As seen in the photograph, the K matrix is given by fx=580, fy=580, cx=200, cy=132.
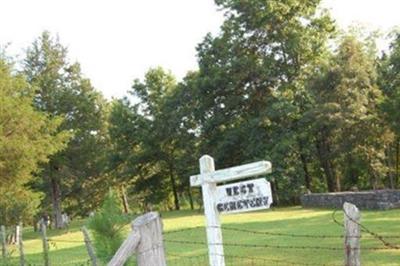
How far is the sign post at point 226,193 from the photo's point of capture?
6.01 m

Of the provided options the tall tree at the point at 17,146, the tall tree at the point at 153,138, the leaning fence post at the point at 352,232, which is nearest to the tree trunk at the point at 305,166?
the tall tree at the point at 153,138

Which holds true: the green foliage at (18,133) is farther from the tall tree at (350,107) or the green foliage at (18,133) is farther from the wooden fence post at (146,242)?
the wooden fence post at (146,242)

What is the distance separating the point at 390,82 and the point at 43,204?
2931 centimetres

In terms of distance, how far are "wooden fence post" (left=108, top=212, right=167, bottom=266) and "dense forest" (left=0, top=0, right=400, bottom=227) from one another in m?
25.1

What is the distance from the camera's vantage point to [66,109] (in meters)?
42.8

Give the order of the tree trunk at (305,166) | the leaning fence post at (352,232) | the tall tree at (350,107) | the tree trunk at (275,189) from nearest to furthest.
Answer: the leaning fence post at (352,232) < the tall tree at (350,107) < the tree trunk at (275,189) < the tree trunk at (305,166)

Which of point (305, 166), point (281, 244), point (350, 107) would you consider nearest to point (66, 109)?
point (305, 166)

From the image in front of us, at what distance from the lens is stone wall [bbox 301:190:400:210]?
73.7ft

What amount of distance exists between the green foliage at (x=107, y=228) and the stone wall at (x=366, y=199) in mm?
17905

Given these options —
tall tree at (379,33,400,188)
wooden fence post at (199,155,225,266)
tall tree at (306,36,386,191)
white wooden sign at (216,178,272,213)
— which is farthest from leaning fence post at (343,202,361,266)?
tall tree at (379,33,400,188)

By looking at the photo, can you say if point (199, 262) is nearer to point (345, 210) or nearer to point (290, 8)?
point (345, 210)

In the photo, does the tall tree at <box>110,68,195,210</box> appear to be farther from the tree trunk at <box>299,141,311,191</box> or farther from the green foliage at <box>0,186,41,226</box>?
the green foliage at <box>0,186,41,226</box>

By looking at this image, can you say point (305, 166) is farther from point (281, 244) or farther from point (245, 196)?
point (245, 196)

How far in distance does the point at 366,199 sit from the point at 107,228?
19.1 meters
